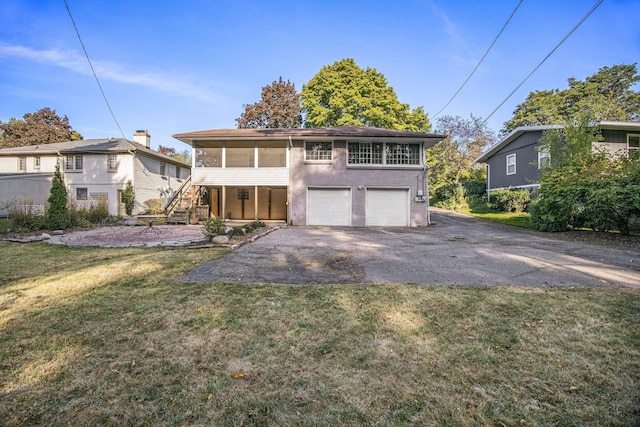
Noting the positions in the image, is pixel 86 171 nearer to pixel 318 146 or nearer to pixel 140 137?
pixel 140 137

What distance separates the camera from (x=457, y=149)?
2939cm

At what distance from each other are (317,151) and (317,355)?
1349 centimetres

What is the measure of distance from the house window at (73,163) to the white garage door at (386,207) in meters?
20.8

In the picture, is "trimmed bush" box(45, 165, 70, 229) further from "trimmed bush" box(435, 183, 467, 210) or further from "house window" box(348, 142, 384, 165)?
"trimmed bush" box(435, 183, 467, 210)

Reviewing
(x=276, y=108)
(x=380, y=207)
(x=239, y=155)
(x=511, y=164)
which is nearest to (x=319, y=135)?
(x=239, y=155)

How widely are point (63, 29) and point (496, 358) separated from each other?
15.6 metres

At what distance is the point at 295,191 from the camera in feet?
49.6

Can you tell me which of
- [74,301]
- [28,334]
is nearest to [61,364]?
[28,334]

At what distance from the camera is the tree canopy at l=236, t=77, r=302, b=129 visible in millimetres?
32094

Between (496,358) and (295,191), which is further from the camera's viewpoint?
(295,191)

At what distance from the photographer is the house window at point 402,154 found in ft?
49.5

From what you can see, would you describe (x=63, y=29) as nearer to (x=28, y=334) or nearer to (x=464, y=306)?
(x=28, y=334)

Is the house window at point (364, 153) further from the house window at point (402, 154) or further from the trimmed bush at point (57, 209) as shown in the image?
the trimmed bush at point (57, 209)

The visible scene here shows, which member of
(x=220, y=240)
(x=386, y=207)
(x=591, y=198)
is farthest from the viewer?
(x=386, y=207)
